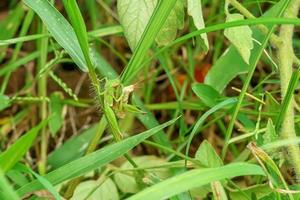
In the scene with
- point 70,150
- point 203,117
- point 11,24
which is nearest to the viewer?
point 203,117

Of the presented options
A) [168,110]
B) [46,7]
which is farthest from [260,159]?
[168,110]

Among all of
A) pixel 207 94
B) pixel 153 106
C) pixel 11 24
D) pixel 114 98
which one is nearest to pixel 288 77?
pixel 207 94

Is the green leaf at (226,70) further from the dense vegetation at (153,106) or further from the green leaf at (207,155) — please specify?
the green leaf at (207,155)

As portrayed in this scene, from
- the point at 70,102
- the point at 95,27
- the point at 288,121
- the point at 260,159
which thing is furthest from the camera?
the point at 95,27

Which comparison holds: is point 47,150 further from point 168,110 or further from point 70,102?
point 168,110

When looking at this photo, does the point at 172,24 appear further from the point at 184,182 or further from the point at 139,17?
the point at 184,182

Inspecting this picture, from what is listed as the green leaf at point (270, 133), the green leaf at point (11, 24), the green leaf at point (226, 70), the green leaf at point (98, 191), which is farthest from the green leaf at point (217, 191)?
the green leaf at point (11, 24)

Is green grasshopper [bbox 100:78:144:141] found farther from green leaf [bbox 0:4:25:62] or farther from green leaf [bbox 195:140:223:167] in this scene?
green leaf [bbox 0:4:25:62]
